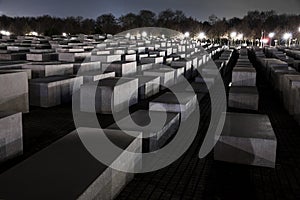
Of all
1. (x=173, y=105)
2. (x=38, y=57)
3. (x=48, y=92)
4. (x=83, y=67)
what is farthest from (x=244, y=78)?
(x=38, y=57)

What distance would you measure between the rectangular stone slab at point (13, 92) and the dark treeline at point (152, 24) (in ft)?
181

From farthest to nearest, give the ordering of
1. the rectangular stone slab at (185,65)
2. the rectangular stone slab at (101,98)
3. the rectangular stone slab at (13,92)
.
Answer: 1. the rectangular stone slab at (185,65)
2. the rectangular stone slab at (101,98)
3. the rectangular stone slab at (13,92)

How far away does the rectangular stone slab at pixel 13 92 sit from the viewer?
7.73 m

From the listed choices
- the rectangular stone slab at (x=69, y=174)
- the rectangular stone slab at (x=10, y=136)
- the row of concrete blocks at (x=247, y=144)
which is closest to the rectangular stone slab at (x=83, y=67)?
the rectangular stone slab at (x=10, y=136)

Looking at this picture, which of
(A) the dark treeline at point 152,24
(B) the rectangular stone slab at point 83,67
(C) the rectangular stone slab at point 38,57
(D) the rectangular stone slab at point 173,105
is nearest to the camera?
(D) the rectangular stone slab at point 173,105

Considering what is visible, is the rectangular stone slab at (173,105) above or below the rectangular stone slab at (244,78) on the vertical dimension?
below

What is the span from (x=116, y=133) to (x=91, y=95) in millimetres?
3770

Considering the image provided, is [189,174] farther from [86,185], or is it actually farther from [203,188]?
[86,185]

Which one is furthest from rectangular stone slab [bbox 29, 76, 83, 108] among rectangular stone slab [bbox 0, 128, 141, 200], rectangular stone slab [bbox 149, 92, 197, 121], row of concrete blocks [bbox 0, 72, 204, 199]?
rectangular stone slab [bbox 0, 128, 141, 200]

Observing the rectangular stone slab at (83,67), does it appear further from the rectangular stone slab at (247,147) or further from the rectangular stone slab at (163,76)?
the rectangular stone slab at (247,147)

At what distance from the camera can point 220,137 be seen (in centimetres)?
561

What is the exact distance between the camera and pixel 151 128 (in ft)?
19.9

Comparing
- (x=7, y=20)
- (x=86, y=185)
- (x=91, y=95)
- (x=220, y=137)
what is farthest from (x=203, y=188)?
(x=7, y=20)

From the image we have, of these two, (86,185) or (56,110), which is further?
(56,110)
